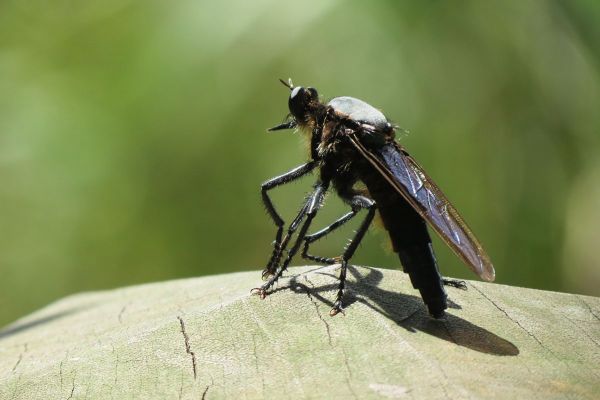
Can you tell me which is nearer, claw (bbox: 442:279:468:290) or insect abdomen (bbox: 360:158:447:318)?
insect abdomen (bbox: 360:158:447:318)

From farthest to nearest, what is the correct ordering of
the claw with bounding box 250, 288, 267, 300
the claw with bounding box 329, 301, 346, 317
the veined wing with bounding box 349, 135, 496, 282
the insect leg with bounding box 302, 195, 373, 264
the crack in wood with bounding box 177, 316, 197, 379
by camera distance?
the insect leg with bounding box 302, 195, 373, 264
the veined wing with bounding box 349, 135, 496, 282
the claw with bounding box 250, 288, 267, 300
the claw with bounding box 329, 301, 346, 317
the crack in wood with bounding box 177, 316, 197, 379

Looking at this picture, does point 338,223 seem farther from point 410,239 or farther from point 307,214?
point 410,239

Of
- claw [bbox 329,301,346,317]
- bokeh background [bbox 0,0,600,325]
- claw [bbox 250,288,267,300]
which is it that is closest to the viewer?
claw [bbox 329,301,346,317]

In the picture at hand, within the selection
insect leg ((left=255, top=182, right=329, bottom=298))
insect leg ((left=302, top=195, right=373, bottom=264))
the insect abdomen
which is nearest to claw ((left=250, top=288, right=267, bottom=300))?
the insect abdomen

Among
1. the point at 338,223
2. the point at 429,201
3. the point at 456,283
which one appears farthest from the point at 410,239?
the point at 338,223

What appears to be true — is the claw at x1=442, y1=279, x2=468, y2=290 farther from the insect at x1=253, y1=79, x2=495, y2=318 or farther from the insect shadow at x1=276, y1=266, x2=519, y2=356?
the insect shadow at x1=276, y1=266, x2=519, y2=356

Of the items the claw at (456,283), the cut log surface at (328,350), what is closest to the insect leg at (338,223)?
the claw at (456,283)

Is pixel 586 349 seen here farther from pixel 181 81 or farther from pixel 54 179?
pixel 54 179
